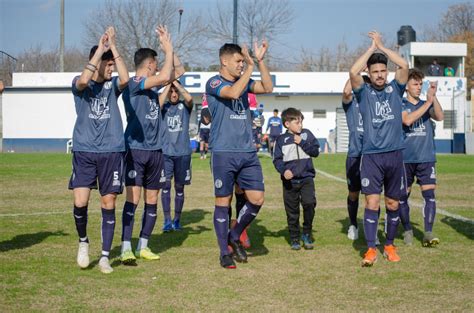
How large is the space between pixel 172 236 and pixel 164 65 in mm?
3403

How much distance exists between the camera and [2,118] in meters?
42.2

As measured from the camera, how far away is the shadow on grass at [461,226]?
31.2 feet

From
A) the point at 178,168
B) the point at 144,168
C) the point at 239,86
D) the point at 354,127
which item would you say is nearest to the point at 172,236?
the point at 178,168

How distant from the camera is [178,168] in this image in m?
10.6

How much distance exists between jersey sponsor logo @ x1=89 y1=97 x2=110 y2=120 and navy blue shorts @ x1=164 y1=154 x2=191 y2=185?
3384 millimetres

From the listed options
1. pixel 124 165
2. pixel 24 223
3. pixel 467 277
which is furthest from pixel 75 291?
pixel 24 223

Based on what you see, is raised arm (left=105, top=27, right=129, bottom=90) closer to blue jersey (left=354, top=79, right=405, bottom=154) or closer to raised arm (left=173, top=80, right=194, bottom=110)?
raised arm (left=173, top=80, right=194, bottom=110)

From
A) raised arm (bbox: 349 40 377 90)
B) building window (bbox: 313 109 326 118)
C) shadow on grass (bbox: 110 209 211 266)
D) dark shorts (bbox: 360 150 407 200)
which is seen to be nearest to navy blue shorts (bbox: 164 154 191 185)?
shadow on grass (bbox: 110 209 211 266)

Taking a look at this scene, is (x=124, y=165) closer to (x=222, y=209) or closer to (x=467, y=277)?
(x=222, y=209)

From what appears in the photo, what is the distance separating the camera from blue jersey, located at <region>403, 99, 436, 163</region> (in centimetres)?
907

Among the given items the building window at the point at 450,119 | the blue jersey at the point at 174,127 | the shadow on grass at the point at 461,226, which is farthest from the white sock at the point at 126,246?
the building window at the point at 450,119

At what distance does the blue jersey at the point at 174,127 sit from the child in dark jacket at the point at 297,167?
7.09ft

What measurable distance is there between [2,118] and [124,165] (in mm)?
37468

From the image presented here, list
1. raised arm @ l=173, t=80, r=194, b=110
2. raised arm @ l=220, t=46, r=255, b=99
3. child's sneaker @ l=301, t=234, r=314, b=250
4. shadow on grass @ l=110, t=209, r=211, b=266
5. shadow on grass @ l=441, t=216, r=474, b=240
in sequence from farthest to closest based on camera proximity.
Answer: raised arm @ l=173, t=80, r=194, b=110, shadow on grass @ l=441, t=216, r=474, b=240, shadow on grass @ l=110, t=209, r=211, b=266, child's sneaker @ l=301, t=234, r=314, b=250, raised arm @ l=220, t=46, r=255, b=99
